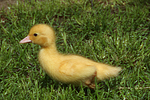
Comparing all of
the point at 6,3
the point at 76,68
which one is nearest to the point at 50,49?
the point at 76,68

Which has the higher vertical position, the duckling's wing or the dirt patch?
the dirt patch

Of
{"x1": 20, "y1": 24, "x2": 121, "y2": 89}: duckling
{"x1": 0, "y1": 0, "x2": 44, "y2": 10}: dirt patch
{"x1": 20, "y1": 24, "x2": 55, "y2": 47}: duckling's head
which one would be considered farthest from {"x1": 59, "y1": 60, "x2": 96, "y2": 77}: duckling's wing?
{"x1": 0, "y1": 0, "x2": 44, "y2": 10}: dirt patch

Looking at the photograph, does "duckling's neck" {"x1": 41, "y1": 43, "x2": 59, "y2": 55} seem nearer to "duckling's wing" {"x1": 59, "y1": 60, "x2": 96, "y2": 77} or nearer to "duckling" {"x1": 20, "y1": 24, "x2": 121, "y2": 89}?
"duckling" {"x1": 20, "y1": 24, "x2": 121, "y2": 89}

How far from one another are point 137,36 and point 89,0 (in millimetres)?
1413

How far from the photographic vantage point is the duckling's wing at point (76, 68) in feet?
8.10

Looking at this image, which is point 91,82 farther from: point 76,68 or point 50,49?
point 50,49

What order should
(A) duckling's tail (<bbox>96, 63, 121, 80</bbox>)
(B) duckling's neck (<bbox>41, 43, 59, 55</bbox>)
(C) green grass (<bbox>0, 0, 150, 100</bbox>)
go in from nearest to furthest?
(A) duckling's tail (<bbox>96, 63, 121, 80</bbox>) < (B) duckling's neck (<bbox>41, 43, 59, 55</bbox>) < (C) green grass (<bbox>0, 0, 150, 100</bbox>)

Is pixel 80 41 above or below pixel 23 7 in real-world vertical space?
below

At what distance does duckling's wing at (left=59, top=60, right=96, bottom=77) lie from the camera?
8.10ft

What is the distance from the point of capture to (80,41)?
3625mm

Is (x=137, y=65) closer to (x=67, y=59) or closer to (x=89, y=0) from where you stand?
(x=67, y=59)

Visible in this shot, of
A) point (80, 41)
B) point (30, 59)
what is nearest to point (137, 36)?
point (80, 41)

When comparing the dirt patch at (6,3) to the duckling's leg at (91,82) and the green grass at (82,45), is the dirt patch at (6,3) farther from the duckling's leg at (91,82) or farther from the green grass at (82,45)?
the duckling's leg at (91,82)

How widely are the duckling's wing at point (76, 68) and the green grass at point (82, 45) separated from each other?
1.08 feet
